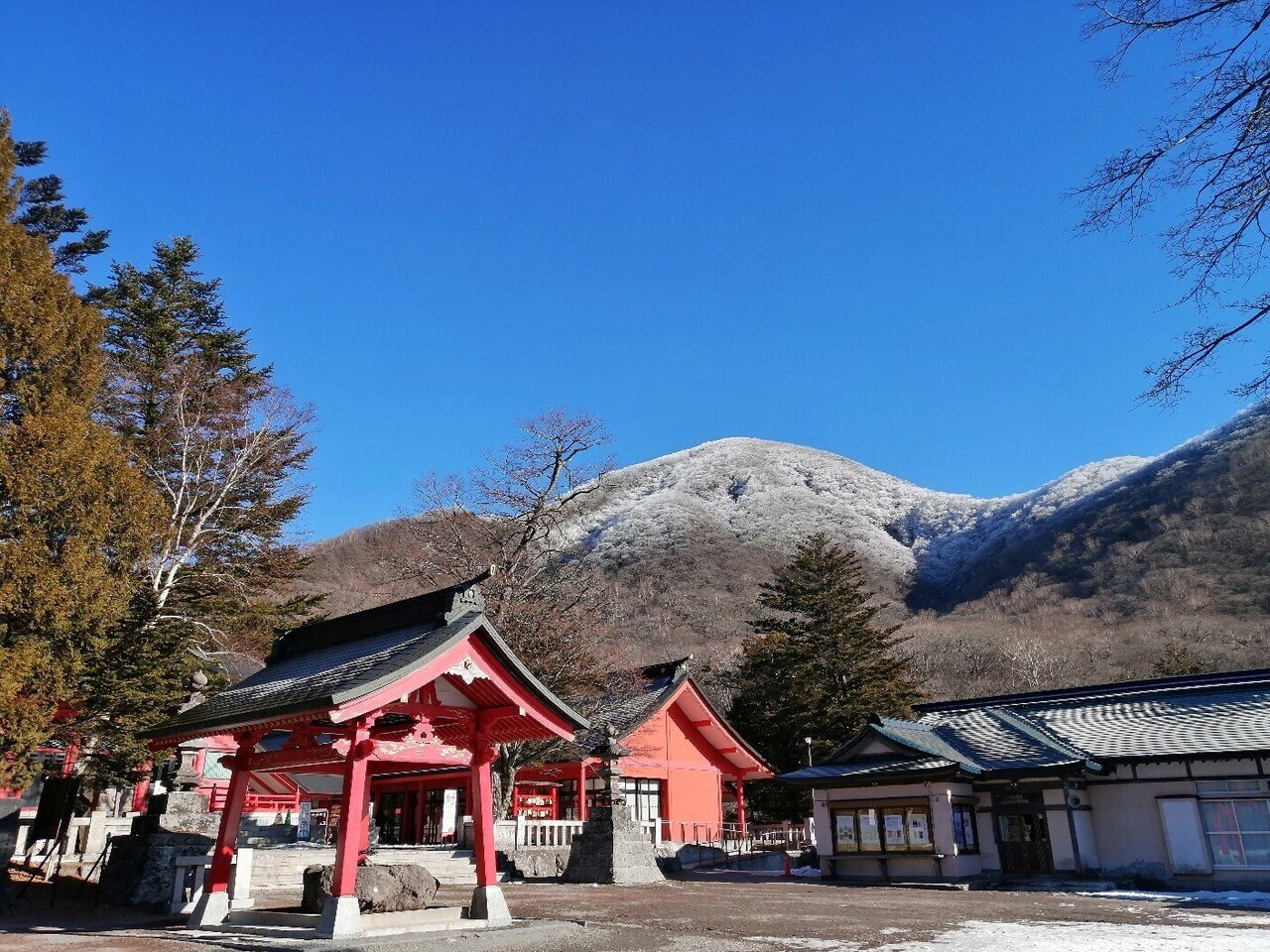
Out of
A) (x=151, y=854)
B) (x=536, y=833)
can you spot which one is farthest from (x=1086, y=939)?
(x=536, y=833)

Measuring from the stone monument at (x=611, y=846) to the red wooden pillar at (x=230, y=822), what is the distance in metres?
8.55

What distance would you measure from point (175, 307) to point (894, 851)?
2869 centimetres

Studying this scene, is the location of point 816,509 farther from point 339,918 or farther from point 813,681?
point 339,918

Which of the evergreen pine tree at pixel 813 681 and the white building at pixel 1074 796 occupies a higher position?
the evergreen pine tree at pixel 813 681

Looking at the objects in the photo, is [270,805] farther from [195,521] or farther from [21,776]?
[21,776]

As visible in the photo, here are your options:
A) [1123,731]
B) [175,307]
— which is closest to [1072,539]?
[1123,731]

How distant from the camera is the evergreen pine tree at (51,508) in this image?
12.3 meters

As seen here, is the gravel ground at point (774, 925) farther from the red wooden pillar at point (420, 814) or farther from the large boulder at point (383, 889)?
the red wooden pillar at point (420, 814)

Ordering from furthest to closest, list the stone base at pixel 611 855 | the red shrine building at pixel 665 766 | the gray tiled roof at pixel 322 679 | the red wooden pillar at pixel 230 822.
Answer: the red shrine building at pixel 665 766, the stone base at pixel 611 855, the red wooden pillar at pixel 230 822, the gray tiled roof at pixel 322 679

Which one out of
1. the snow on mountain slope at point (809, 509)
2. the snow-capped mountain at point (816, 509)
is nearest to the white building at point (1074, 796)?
the snow on mountain slope at point (809, 509)

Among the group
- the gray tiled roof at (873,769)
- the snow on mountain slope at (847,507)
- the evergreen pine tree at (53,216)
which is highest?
the snow on mountain slope at (847,507)

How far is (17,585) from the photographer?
1234 centimetres

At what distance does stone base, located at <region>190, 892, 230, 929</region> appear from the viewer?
11008 mm

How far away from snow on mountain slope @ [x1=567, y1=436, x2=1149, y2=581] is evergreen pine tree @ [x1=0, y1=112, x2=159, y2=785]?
250 feet
